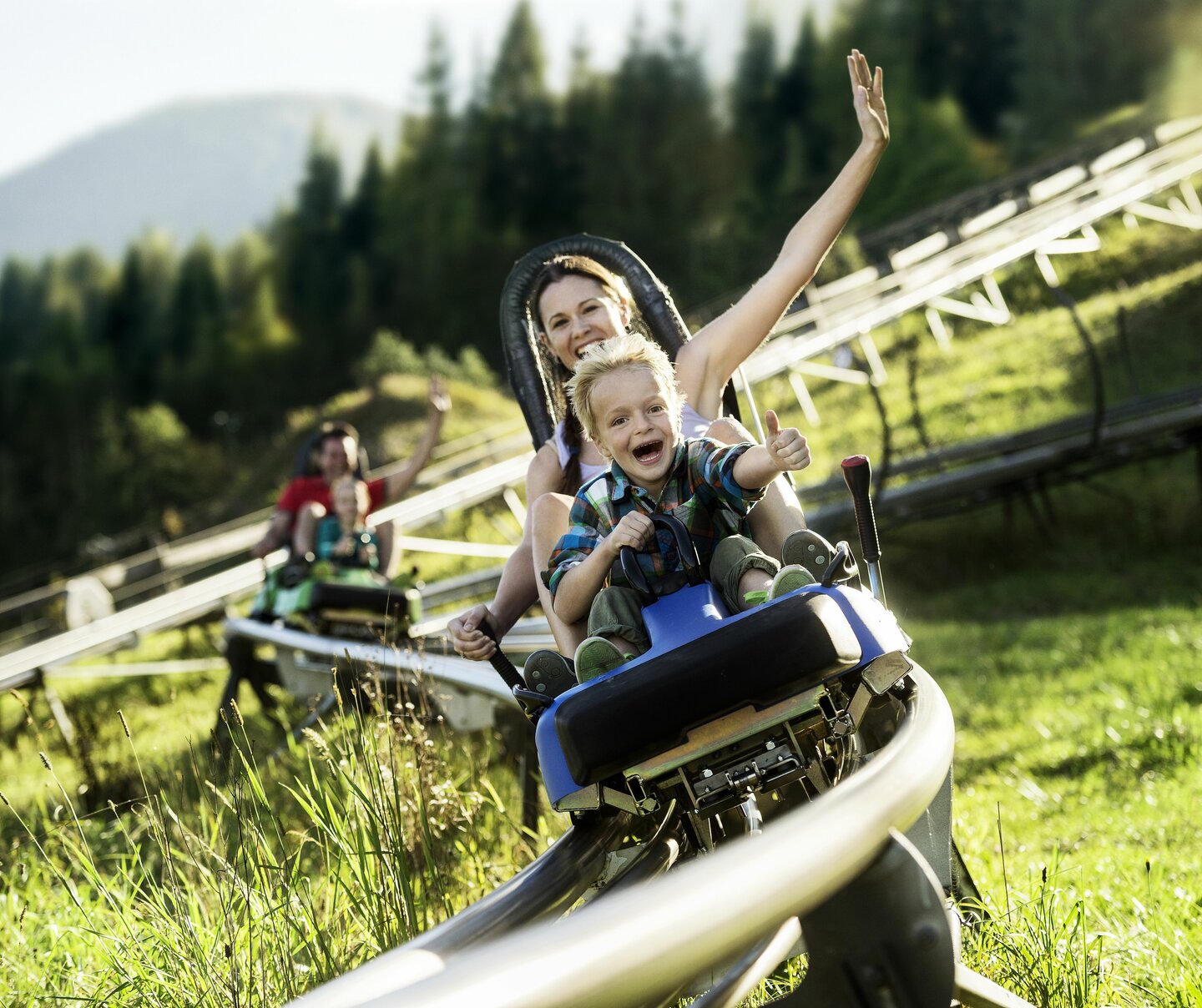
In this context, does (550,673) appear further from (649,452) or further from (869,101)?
(869,101)

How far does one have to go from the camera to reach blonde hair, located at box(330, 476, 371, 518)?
6.88 metres

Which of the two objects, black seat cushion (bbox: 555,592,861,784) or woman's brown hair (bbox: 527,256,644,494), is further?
woman's brown hair (bbox: 527,256,644,494)

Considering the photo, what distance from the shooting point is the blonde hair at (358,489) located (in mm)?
6883

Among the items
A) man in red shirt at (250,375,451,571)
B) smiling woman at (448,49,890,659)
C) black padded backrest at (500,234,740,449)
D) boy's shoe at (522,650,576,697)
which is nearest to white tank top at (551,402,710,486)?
smiling woman at (448,49,890,659)

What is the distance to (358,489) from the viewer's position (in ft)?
22.7

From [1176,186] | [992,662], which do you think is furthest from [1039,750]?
[1176,186]

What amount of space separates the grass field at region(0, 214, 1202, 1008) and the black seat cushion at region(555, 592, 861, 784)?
2.28ft

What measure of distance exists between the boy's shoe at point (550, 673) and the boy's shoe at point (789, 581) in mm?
448

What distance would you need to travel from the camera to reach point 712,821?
2217 millimetres

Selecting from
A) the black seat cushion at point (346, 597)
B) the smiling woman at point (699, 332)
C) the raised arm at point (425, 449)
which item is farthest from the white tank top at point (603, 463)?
the raised arm at point (425, 449)

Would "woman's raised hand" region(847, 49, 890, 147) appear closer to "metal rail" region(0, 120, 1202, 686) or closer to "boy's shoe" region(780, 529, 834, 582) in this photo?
"boy's shoe" region(780, 529, 834, 582)

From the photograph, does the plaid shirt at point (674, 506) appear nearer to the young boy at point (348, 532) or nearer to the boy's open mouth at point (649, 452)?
the boy's open mouth at point (649, 452)

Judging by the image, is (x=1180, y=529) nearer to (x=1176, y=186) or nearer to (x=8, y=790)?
(x=8, y=790)

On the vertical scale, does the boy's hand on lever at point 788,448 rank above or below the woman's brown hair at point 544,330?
below
